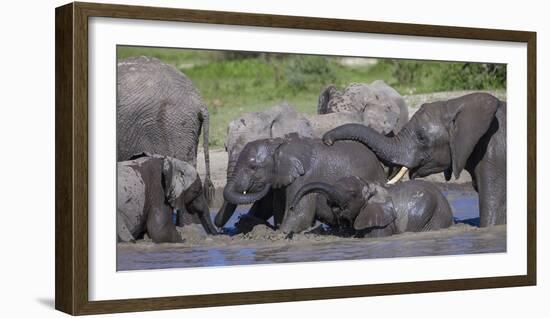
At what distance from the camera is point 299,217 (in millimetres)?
7781

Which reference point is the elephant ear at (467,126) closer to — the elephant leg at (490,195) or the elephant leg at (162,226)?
the elephant leg at (490,195)

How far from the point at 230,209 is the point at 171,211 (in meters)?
0.35

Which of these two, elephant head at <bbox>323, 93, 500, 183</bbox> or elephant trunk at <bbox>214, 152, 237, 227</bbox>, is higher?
elephant head at <bbox>323, 93, 500, 183</bbox>

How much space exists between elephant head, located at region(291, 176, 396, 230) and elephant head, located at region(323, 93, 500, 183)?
0.18 metres

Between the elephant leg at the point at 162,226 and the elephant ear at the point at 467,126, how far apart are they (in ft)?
5.91

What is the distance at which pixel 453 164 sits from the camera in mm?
8258

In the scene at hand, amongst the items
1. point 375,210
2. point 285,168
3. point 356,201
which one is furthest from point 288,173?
point 375,210

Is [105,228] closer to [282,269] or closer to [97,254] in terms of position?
[97,254]

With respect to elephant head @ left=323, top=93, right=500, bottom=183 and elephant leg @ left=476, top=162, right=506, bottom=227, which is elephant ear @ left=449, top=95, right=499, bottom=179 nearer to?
elephant head @ left=323, top=93, right=500, bottom=183

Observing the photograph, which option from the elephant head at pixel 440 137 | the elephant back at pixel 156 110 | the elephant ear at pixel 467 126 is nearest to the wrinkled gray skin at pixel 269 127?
the elephant back at pixel 156 110

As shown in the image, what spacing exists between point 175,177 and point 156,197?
149 mm

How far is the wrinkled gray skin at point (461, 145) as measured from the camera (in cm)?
820

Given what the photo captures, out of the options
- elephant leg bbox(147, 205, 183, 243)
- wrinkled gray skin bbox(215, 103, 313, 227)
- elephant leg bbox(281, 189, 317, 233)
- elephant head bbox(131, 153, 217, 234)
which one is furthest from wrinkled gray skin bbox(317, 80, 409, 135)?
elephant leg bbox(147, 205, 183, 243)

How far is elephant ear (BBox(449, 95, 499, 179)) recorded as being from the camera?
830 cm
